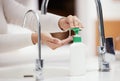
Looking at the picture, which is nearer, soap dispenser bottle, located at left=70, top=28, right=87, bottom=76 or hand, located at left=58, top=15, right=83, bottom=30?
soap dispenser bottle, located at left=70, top=28, right=87, bottom=76

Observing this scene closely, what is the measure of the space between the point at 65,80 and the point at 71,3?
490mm

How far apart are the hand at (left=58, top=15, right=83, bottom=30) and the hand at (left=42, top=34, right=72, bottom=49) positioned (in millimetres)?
66

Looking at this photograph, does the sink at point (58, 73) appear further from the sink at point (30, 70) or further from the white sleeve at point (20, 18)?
the white sleeve at point (20, 18)

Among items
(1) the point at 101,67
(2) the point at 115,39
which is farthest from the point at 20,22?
(2) the point at 115,39

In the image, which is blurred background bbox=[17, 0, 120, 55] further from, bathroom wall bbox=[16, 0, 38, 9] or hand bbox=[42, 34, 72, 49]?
hand bbox=[42, 34, 72, 49]

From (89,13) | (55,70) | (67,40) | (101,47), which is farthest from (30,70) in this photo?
(89,13)

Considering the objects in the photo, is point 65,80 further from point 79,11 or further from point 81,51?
point 79,11

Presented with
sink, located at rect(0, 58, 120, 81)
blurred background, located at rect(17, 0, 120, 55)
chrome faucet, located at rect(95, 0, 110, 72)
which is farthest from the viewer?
blurred background, located at rect(17, 0, 120, 55)

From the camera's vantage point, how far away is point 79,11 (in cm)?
132

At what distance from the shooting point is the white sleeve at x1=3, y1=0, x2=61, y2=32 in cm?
114

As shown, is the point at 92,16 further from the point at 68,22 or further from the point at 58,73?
the point at 58,73

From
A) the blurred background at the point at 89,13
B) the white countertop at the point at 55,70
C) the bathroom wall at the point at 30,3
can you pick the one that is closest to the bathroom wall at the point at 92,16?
the blurred background at the point at 89,13

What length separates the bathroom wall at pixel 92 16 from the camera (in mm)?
1341

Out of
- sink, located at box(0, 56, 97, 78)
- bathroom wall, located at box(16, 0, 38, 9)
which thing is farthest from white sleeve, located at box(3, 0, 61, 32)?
sink, located at box(0, 56, 97, 78)
